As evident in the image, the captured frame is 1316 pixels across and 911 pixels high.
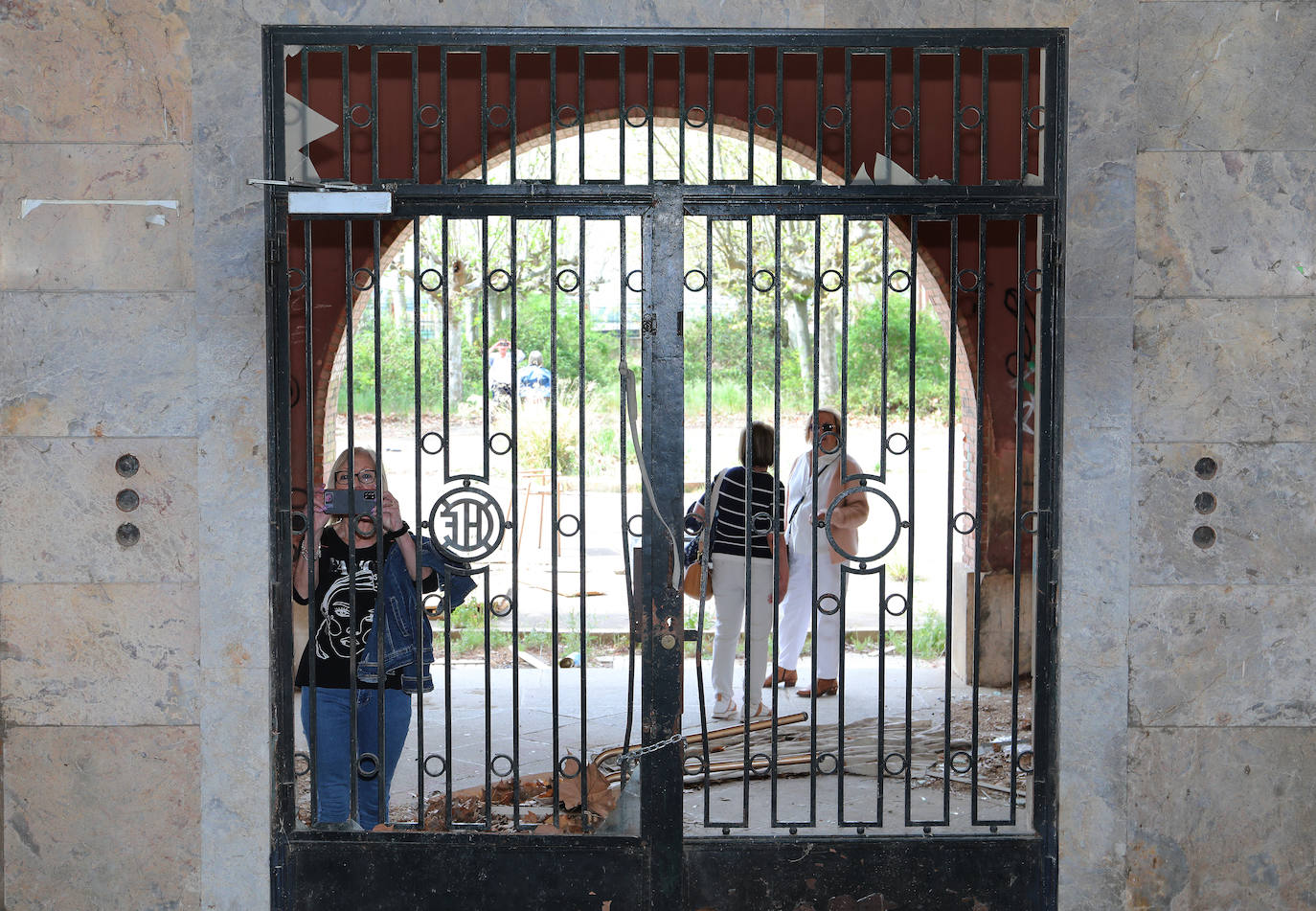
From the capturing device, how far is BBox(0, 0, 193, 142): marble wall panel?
357 cm

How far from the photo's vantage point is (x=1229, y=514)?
146 inches

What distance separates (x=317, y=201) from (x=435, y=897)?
7.27 feet

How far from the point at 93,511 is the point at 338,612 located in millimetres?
828

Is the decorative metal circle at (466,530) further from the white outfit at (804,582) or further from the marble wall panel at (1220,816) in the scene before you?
the white outfit at (804,582)

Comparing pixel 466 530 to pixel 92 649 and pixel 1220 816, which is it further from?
pixel 1220 816

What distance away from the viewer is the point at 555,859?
3738mm

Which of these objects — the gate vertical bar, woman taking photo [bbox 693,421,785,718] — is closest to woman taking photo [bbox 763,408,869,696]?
woman taking photo [bbox 693,421,785,718]

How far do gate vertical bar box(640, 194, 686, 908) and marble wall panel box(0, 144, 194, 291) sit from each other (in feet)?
4.75

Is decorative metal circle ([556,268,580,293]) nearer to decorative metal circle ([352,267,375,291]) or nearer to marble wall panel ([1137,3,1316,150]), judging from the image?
decorative metal circle ([352,267,375,291])

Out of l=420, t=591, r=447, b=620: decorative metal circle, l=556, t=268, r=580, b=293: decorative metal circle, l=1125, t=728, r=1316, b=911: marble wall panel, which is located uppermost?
l=556, t=268, r=580, b=293: decorative metal circle

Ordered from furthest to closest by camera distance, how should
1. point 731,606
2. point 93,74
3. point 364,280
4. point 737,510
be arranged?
point 731,606, point 737,510, point 364,280, point 93,74

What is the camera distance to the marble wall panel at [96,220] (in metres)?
3.59

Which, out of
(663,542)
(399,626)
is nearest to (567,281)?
(663,542)

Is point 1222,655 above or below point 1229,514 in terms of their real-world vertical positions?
below
